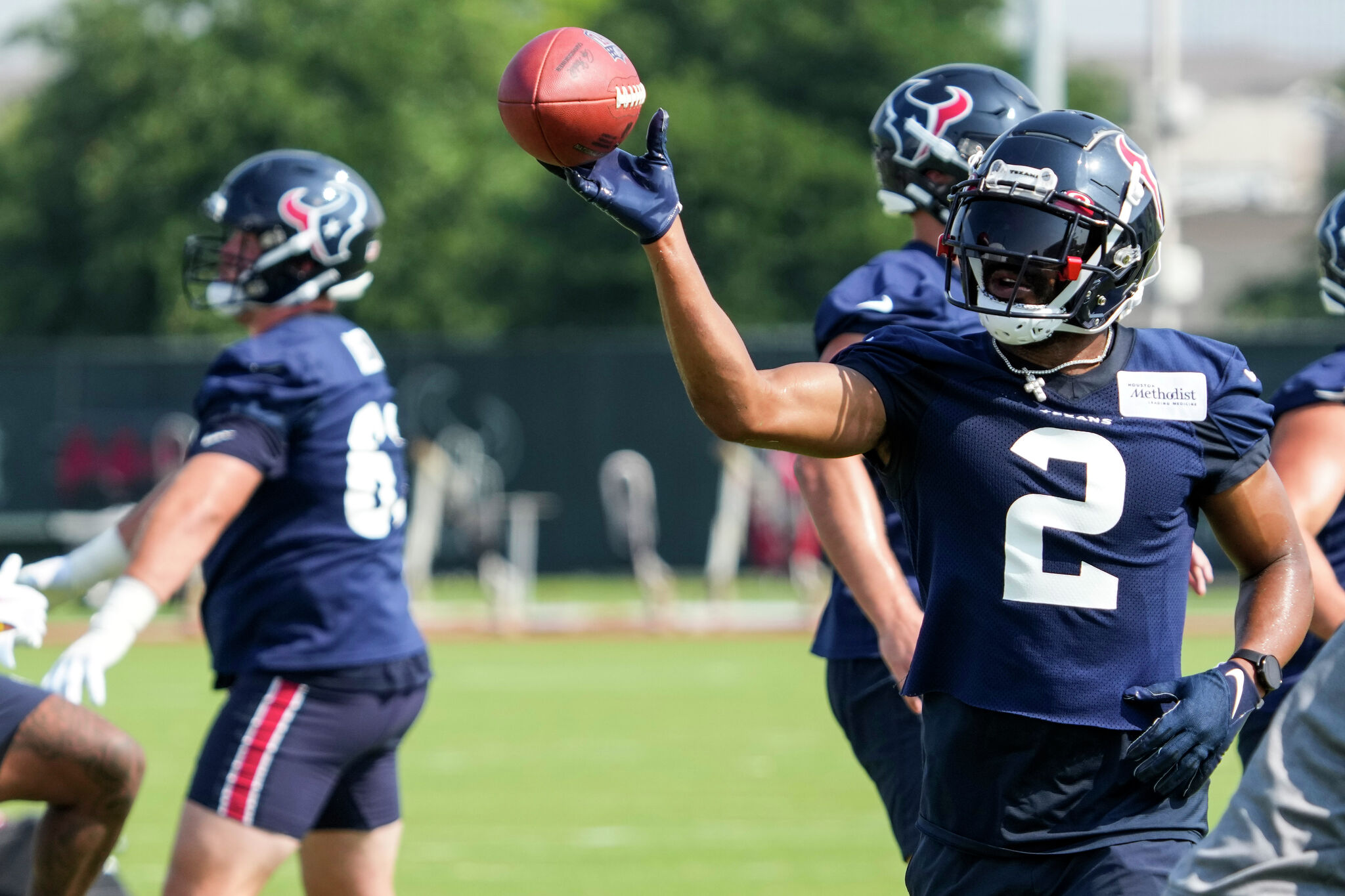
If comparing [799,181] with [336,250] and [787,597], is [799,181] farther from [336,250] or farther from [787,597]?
[336,250]

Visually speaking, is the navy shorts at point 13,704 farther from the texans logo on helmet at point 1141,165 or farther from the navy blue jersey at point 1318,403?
the navy blue jersey at point 1318,403

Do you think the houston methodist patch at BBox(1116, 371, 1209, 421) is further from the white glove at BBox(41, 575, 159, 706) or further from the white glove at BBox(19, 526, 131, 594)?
the white glove at BBox(19, 526, 131, 594)

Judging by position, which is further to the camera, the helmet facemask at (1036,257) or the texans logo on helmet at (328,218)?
the texans logo on helmet at (328,218)

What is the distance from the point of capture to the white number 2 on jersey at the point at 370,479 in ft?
14.7

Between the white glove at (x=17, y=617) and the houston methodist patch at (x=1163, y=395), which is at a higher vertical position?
the houston methodist patch at (x=1163, y=395)

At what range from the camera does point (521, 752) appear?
9.84 metres

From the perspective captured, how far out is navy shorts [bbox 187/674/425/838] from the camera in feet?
13.6

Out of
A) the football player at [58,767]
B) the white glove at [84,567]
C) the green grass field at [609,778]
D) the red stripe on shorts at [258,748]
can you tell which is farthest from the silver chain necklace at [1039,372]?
the green grass field at [609,778]

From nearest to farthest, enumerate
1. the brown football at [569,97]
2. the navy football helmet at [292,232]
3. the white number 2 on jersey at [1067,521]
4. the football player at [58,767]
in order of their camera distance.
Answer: the brown football at [569,97] → the white number 2 on jersey at [1067,521] → the football player at [58,767] → the navy football helmet at [292,232]

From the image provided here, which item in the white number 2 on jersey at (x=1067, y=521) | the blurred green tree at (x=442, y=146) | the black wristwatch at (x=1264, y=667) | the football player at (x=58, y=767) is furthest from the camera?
the blurred green tree at (x=442, y=146)

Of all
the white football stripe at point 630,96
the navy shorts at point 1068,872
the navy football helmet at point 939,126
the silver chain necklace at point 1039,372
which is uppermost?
the white football stripe at point 630,96

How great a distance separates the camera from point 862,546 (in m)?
3.96

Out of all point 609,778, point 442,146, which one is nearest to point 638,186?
point 609,778

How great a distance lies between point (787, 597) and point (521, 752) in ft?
30.5
